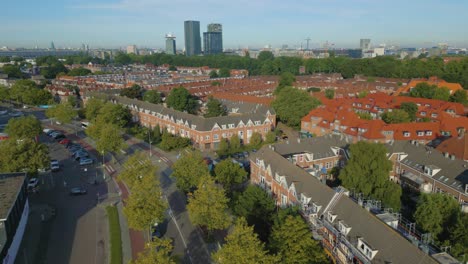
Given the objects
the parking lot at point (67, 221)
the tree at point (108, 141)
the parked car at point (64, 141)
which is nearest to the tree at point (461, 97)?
the tree at point (108, 141)

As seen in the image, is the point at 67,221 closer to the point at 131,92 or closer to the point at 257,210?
the point at 257,210

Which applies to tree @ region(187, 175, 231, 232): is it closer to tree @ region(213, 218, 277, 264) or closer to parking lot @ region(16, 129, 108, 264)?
tree @ region(213, 218, 277, 264)

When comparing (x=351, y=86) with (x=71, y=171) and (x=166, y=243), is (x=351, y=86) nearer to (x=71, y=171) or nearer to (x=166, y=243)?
(x=71, y=171)

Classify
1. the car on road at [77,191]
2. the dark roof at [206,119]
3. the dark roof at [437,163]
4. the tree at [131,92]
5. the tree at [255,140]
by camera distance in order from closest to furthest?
the dark roof at [437,163]
the car on road at [77,191]
the tree at [255,140]
the dark roof at [206,119]
the tree at [131,92]

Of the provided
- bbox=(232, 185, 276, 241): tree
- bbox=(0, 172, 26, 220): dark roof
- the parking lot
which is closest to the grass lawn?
the parking lot

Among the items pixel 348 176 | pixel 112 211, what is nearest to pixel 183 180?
pixel 112 211

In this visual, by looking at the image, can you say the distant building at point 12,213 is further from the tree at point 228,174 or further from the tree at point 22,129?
the tree at point 22,129
